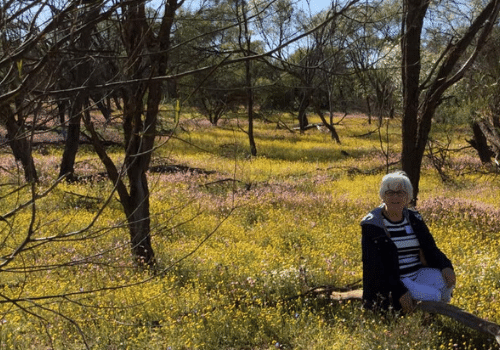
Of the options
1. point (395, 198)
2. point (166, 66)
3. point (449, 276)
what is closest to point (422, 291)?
point (449, 276)

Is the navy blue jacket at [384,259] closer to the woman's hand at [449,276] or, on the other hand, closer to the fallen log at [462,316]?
the woman's hand at [449,276]

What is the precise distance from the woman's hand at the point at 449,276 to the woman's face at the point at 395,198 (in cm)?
72

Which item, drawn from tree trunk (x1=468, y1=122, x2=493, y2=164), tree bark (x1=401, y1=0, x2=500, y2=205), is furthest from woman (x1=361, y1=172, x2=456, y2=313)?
tree trunk (x1=468, y1=122, x2=493, y2=164)

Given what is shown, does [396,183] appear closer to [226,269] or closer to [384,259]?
[384,259]

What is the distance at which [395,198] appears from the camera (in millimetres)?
4953

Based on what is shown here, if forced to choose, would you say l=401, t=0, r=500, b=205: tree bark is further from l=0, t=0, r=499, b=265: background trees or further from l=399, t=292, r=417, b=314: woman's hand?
l=399, t=292, r=417, b=314: woman's hand

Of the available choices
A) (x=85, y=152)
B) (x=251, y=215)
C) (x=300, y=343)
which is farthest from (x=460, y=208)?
(x=85, y=152)

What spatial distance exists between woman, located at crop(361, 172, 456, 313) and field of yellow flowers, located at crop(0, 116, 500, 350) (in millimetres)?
258

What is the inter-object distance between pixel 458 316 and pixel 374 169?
1404 cm

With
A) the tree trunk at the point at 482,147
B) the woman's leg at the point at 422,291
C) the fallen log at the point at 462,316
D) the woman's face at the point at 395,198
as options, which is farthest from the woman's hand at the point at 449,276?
the tree trunk at the point at 482,147

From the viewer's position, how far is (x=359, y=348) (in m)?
4.55

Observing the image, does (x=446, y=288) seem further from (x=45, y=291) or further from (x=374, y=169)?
(x=374, y=169)

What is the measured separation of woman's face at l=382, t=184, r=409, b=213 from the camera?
493 cm

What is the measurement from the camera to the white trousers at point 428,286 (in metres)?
5.00
